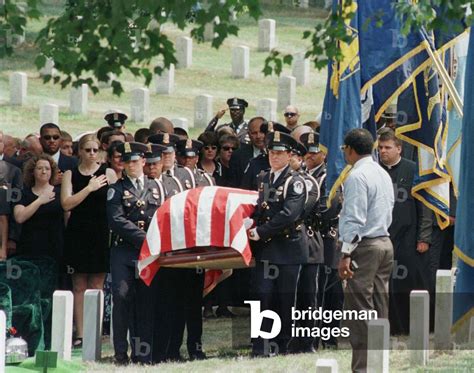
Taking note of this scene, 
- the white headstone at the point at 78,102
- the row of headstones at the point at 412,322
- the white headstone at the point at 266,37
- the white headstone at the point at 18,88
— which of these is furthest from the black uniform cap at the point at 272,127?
the white headstone at the point at 266,37

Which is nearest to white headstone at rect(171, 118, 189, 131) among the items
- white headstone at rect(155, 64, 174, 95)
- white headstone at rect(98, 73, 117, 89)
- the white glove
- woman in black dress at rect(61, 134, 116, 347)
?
white headstone at rect(98, 73, 117, 89)

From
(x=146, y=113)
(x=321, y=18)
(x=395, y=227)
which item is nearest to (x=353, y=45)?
(x=395, y=227)

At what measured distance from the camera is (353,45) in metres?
15.9

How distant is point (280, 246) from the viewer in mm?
15289

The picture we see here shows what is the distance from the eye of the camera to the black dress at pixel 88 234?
53.3 feet

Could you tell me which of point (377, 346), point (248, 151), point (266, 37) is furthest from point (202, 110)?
point (377, 346)

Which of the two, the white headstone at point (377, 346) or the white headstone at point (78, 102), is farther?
the white headstone at point (78, 102)

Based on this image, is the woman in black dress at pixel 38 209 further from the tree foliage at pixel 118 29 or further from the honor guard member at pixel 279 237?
the tree foliage at pixel 118 29

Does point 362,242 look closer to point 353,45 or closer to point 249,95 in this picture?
point 353,45

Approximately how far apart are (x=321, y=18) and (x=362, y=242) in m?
22.4

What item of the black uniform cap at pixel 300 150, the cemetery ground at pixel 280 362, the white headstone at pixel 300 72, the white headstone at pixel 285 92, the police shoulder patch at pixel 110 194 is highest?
the white headstone at pixel 300 72

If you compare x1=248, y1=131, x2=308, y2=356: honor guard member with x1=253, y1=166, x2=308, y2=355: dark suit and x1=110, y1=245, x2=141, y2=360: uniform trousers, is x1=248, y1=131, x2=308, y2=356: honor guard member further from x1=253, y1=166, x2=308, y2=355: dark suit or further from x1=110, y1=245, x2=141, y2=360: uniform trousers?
x1=110, y1=245, x2=141, y2=360: uniform trousers

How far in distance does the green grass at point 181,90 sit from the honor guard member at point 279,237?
1060 centimetres

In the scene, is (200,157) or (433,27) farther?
(200,157)
